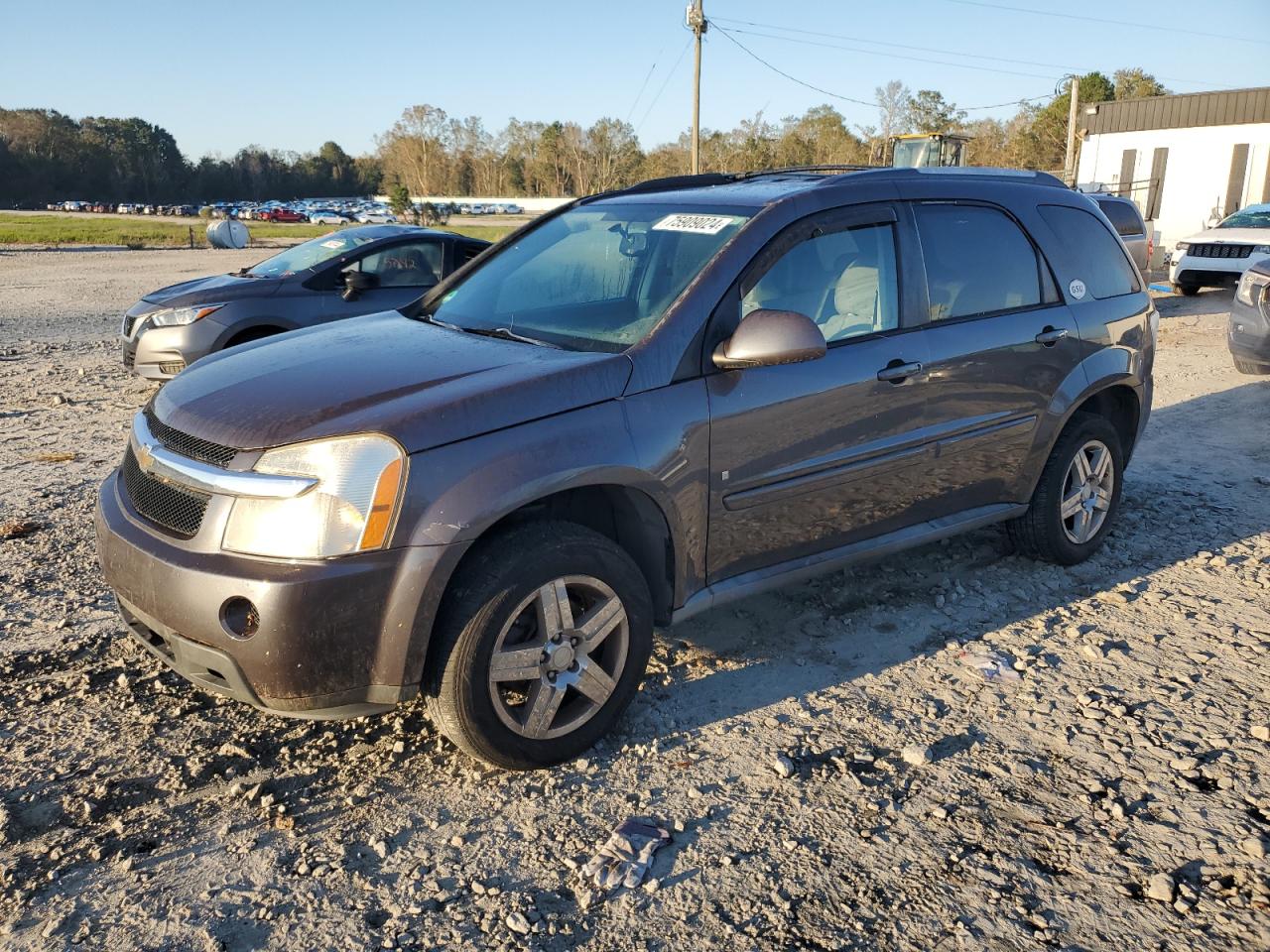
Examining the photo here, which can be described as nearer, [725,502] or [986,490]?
[725,502]

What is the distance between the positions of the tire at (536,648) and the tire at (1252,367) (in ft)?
27.7

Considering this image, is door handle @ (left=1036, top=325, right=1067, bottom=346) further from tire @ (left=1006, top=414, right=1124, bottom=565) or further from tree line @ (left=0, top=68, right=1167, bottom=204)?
tree line @ (left=0, top=68, right=1167, bottom=204)

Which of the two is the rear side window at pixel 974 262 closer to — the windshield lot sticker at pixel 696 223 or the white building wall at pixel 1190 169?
the windshield lot sticker at pixel 696 223

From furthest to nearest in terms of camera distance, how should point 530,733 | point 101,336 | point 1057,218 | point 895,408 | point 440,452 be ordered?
point 101,336, point 1057,218, point 895,408, point 530,733, point 440,452

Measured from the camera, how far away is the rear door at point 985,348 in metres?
4.20

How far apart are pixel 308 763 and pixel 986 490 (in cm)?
313

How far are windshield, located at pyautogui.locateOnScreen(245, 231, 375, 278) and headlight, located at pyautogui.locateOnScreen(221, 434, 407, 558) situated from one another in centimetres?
648

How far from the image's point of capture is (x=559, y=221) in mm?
4559

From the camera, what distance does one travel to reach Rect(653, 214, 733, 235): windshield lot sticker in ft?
12.3

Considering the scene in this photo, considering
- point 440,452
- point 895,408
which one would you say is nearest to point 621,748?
point 440,452

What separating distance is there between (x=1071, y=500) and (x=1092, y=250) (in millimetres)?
1287

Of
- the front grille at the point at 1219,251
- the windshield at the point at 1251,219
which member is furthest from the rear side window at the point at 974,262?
the windshield at the point at 1251,219

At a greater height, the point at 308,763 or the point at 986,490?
the point at 986,490

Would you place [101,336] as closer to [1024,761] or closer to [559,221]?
[559,221]
